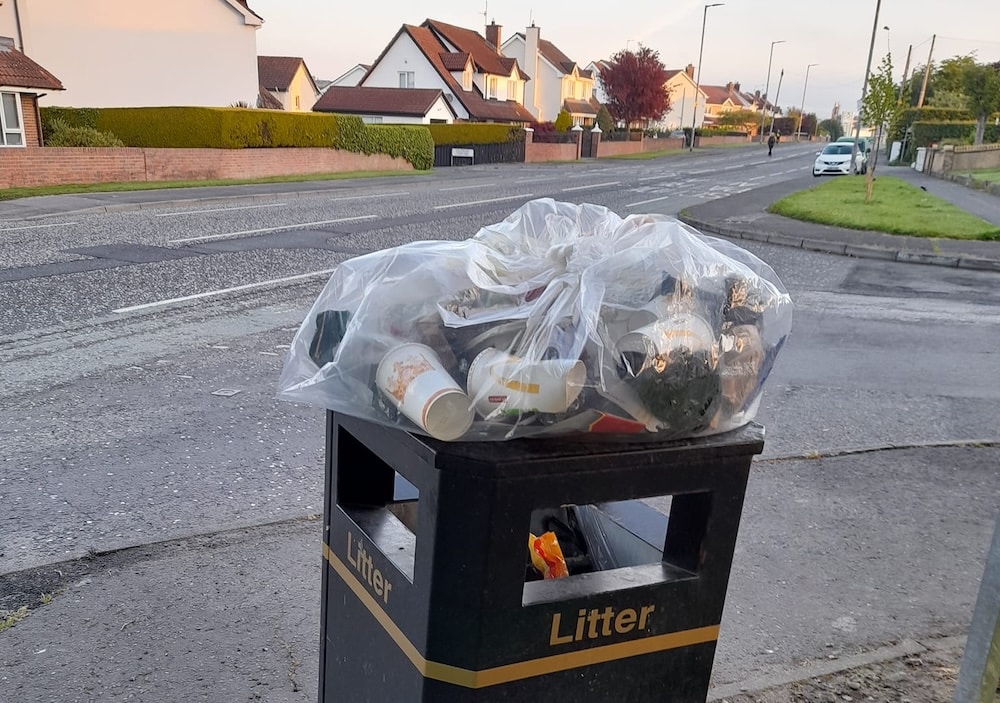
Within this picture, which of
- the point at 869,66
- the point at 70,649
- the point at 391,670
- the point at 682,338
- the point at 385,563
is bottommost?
the point at 70,649

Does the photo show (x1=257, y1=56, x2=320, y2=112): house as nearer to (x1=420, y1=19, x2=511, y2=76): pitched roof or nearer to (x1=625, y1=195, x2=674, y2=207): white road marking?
(x1=420, y1=19, x2=511, y2=76): pitched roof

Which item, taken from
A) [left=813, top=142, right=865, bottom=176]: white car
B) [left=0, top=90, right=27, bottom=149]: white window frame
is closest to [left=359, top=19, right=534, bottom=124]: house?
[left=813, top=142, right=865, bottom=176]: white car

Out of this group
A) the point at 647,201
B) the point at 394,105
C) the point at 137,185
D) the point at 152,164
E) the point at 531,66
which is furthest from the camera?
the point at 531,66

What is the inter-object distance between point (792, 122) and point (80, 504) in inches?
4839

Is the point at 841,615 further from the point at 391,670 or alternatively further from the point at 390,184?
the point at 390,184

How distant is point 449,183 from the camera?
24312 mm

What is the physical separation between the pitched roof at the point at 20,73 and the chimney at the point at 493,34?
45.0 meters

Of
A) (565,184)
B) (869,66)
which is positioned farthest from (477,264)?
(869,66)

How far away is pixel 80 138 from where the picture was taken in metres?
21.1

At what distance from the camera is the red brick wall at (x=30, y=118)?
22053 millimetres

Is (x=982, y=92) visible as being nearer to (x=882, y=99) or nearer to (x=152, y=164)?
(x=882, y=99)

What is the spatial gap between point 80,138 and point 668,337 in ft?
75.9

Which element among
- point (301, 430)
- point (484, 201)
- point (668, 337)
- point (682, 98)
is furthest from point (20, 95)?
point (682, 98)

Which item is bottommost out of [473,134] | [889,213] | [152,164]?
[152,164]
